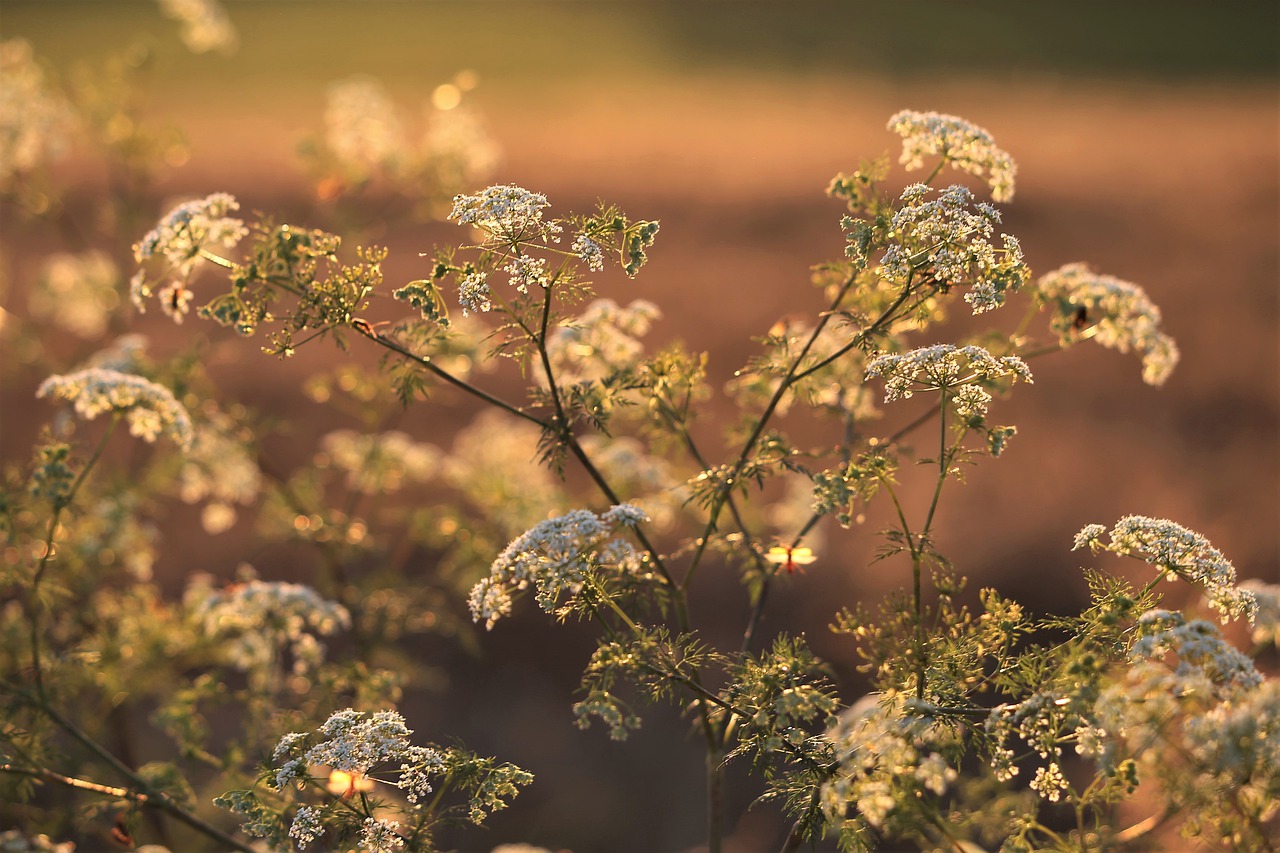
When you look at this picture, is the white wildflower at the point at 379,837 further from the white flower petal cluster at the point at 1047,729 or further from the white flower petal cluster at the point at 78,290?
the white flower petal cluster at the point at 78,290

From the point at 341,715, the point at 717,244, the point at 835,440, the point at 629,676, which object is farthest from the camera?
the point at 717,244

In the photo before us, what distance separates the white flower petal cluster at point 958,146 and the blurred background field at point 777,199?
14.7ft

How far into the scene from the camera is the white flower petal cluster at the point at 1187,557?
3021mm

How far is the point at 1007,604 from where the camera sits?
3084mm

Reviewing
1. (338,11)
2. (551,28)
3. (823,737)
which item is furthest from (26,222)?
(338,11)

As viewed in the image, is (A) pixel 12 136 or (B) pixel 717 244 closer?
(A) pixel 12 136

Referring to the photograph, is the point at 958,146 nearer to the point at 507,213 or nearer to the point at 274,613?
the point at 507,213

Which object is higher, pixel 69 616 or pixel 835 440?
pixel 835 440

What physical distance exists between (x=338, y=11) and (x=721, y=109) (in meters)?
15.0

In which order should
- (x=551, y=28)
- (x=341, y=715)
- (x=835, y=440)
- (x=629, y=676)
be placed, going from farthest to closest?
(x=551, y=28), (x=835, y=440), (x=629, y=676), (x=341, y=715)

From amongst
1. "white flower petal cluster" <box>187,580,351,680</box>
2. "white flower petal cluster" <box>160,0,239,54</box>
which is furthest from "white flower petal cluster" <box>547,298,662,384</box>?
"white flower petal cluster" <box>160,0,239,54</box>

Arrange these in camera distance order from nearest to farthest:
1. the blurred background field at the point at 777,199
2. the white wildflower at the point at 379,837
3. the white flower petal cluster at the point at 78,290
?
1. the white wildflower at the point at 379,837
2. the white flower petal cluster at the point at 78,290
3. the blurred background field at the point at 777,199

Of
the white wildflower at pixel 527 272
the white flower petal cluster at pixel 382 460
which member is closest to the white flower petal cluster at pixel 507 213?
the white wildflower at pixel 527 272

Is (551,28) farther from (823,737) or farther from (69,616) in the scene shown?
(823,737)
